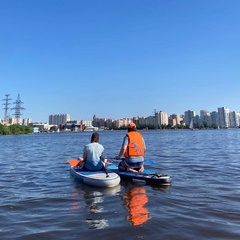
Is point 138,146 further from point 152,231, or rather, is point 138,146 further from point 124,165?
point 152,231

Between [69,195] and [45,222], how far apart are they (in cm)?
282

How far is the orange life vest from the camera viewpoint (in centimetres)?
1062

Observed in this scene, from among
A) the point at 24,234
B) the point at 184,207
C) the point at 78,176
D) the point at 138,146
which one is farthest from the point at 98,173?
the point at 24,234

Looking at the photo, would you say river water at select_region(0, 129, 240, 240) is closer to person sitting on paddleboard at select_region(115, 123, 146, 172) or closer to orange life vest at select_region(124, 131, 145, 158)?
person sitting on paddleboard at select_region(115, 123, 146, 172)

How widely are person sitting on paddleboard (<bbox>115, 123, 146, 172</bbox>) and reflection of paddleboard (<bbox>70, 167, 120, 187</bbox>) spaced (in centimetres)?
99

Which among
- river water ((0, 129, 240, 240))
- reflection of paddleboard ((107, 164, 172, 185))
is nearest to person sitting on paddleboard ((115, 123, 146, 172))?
reflection of paddleboard ((107, 164, 172, 185))

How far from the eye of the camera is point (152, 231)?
5562 millimetres

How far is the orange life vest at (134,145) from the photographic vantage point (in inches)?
418

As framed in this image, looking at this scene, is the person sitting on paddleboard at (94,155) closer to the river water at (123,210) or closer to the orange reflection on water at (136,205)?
the river water at (123,210)

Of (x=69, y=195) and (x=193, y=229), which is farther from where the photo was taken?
(x=69, y=195)

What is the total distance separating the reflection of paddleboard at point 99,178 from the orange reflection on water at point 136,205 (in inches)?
28.9

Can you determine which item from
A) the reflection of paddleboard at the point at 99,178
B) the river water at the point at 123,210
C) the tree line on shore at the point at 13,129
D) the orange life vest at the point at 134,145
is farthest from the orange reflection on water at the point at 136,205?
the tree line on shore at the point at 13,129

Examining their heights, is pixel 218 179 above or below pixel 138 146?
below

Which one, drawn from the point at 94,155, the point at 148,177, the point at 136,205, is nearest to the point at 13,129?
the point at 94,155
